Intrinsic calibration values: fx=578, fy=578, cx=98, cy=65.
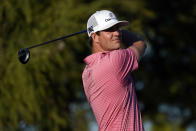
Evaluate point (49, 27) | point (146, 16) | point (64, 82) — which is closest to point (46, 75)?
point (49, 27)

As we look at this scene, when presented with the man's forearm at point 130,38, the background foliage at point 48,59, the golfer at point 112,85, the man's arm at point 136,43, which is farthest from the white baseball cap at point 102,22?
the background foliage at point 48,59

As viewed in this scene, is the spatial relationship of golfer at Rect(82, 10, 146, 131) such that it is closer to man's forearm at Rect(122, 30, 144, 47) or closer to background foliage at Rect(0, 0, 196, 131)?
man's forearm at Rect(122, 30, 144, 47)

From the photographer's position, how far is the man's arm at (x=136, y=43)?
3927 millimetres

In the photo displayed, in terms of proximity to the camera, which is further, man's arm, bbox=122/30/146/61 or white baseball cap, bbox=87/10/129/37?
man's arm, bbox=122/30/146/61

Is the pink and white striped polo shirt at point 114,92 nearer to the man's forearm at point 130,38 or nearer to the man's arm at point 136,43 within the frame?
the man's arm at point 136,43

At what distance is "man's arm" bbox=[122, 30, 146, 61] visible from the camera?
393cm

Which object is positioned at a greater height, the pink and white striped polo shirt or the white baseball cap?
the white baseball cap

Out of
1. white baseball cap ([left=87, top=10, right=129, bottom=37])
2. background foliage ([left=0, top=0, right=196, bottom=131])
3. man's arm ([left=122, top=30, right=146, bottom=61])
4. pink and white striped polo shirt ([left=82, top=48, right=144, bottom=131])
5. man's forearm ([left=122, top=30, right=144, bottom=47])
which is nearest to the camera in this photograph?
pink and white striped polo shirt ([left=82, top=48, right=144, bottom=131])

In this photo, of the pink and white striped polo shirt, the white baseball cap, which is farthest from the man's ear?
the pink and white striped polo shirt

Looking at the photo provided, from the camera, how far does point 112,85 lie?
366 centimetres

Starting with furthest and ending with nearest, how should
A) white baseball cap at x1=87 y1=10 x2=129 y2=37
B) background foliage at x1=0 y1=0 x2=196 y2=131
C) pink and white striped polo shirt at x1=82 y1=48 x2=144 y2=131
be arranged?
background foliage at x1=0 y1=0 x2=196 y2=131 → white baseball cap at x1=87 y1=10 x2=129 y2=37 → pink and white striped polo shirt at x1=82 y1=48 x2=144 y2=131

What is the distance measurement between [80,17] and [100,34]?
14.0 ft

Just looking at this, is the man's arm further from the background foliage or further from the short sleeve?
the background foliage

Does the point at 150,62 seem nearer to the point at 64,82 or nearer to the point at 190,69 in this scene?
the point at 190,69
